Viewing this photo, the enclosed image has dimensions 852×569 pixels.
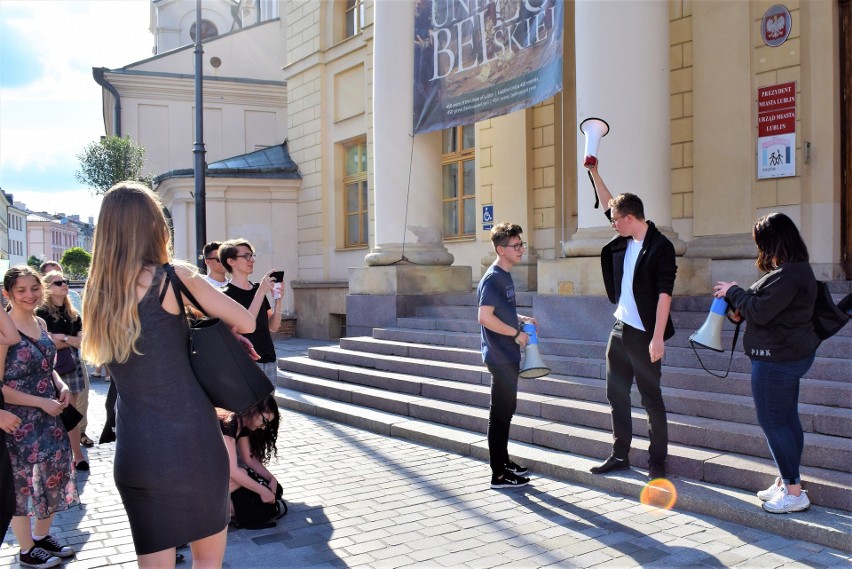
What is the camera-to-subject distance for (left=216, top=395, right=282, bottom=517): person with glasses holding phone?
4.92m

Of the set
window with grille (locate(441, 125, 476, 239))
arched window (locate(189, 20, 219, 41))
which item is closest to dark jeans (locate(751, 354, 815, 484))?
window with grille (locate(441, 125, 476, 239))

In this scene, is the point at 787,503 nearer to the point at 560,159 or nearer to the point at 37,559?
the point at 37,559

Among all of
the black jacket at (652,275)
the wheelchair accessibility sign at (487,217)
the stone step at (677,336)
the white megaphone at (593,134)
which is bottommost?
the stone step at (677,336)

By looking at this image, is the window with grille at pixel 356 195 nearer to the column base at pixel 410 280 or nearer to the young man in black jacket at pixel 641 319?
the column base at pixel 410 280

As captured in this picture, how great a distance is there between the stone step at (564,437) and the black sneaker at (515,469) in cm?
61

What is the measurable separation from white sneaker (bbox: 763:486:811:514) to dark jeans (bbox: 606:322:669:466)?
87 centimetres

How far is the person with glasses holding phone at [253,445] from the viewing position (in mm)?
4922

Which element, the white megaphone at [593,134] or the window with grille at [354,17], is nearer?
the white megaphone at [593,134]

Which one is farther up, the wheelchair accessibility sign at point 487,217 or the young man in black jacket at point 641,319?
the wheelchair accessibility sign at point 487,217

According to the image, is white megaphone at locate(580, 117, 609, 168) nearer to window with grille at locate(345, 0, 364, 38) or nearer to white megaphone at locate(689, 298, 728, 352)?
white megaphone at locate(689, 298, 728, 352)

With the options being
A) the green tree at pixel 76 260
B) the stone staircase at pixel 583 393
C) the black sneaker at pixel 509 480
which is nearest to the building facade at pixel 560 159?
the stone staircase at pixel 583 393

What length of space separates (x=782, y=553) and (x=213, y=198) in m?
16.2

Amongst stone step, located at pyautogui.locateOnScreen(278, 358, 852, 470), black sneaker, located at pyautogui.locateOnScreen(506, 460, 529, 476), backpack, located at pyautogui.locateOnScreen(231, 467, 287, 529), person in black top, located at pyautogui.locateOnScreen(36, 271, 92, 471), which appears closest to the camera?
backpack, located at pyautogui.locateOnScreen(231, 467, 287, 529)

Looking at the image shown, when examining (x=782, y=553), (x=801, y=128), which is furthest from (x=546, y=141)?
(x=782, y=553)
